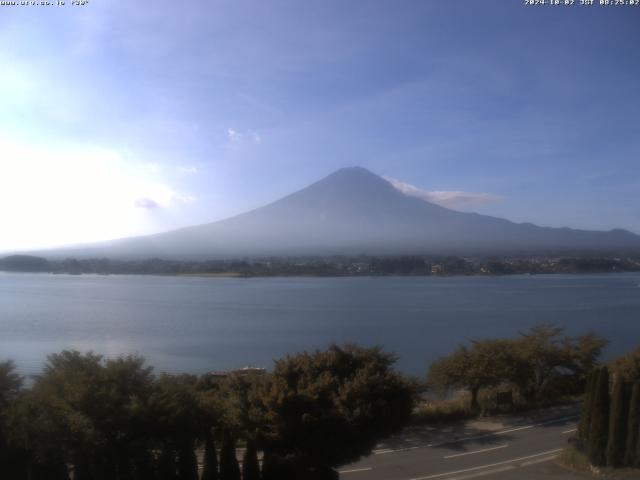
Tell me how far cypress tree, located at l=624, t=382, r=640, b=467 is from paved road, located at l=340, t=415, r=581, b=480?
23.6 inches

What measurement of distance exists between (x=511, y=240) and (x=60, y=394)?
82.3 meters

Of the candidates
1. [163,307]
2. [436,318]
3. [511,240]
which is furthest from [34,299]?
[511,240]

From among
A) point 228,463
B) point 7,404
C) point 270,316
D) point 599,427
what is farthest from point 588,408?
point 270,316

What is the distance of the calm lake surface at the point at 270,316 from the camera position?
15148 millimetres

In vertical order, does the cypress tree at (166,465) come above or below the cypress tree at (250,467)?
above

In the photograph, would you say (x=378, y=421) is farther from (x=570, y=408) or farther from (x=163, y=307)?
(x=163, y=307)

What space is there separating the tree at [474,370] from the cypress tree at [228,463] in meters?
5.14

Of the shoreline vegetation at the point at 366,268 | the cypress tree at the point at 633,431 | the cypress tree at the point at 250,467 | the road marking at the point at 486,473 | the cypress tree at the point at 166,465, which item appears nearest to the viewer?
the cypress tree at the point at 166,465

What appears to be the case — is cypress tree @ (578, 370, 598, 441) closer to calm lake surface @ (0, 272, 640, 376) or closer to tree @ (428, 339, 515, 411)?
tree @ (428, 339, 515, 411)

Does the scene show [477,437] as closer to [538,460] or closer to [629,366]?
[538,460]

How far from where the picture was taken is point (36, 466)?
422 cm

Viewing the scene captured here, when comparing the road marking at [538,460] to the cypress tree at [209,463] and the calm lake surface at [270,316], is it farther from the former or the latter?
the calm lake surface at [270,316]

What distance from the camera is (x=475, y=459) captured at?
6.21m

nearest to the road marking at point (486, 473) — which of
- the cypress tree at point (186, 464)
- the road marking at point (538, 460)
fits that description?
the road marking at point (538, 460)
